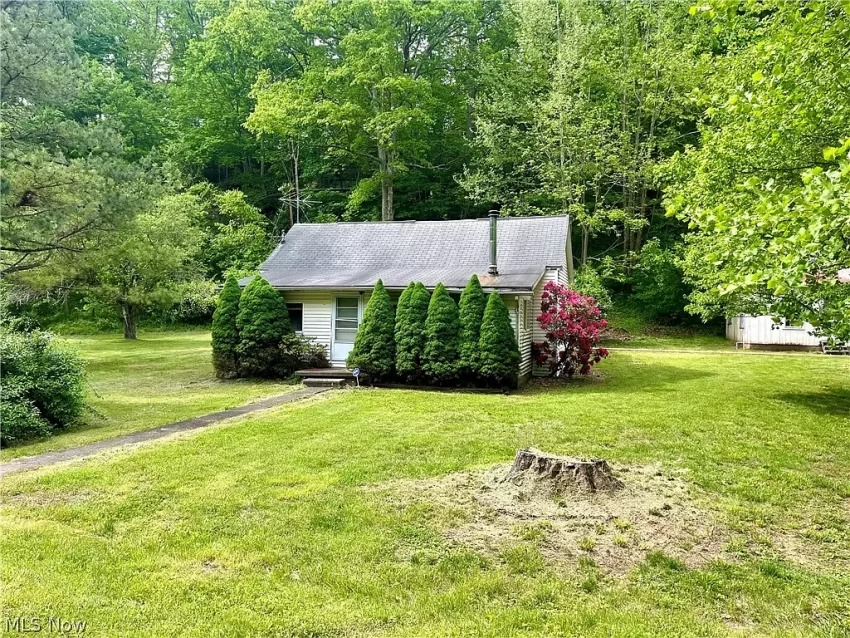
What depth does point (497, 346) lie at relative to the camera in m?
12.2

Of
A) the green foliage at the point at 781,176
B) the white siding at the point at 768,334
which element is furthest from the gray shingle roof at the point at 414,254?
the white siding at the point at 768,334

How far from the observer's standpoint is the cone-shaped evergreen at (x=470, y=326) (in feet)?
40.5

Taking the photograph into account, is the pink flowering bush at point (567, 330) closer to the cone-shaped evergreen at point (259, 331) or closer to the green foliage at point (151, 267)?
the cone-shaped evergreen at point (259, 331)

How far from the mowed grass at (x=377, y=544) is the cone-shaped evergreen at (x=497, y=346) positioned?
145 inches

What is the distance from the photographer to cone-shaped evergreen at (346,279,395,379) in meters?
12.9

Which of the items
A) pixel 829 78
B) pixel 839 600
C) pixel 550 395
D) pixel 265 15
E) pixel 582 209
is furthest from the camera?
pixel 265 15

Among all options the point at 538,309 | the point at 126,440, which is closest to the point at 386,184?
the point at 538,309

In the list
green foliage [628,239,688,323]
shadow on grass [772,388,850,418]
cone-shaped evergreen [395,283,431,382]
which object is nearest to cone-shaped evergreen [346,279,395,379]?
cone-shaped evergreen [395,283,431,382]

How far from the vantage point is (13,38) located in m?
10.9

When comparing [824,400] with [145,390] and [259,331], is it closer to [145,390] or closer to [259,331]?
[259,331]

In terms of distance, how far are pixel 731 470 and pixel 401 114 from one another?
2400 centimetres

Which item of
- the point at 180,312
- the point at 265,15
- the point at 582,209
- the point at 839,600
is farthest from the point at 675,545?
the point at 265,15

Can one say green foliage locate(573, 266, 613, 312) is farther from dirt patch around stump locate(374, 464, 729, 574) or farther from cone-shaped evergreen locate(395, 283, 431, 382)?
dirt patch around stump locate(374, 464, 729, 574)

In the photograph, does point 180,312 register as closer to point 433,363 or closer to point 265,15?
point 265,15
